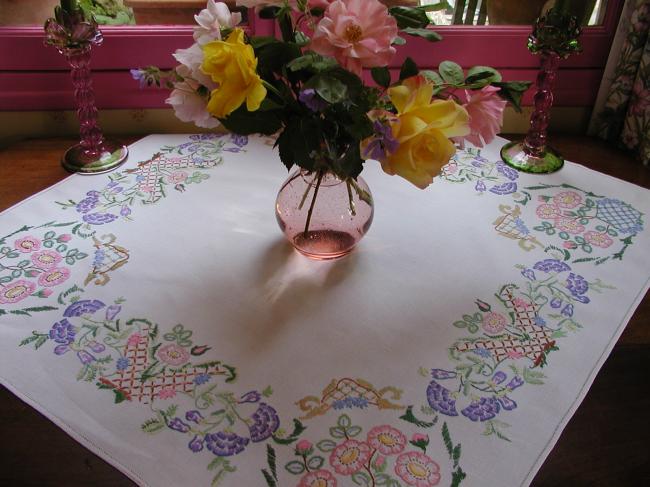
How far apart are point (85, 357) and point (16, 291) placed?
0.62 ft

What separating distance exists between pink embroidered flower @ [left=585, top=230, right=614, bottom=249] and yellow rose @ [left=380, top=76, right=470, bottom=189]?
429 mm

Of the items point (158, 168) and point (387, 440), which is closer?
point (387, 440)

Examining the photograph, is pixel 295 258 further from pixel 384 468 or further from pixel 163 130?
pixel 163 130

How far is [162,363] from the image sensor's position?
0.80 meters

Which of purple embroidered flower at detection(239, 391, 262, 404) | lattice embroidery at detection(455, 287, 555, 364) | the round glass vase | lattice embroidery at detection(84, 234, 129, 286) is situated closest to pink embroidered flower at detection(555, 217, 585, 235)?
lattice embroidery at detection(455, 287, 555, 364)

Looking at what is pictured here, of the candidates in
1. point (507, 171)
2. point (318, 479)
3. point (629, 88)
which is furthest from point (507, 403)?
point (629, 88)

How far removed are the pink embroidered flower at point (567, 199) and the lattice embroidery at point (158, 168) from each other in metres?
0.64

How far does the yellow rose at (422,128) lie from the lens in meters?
0.71

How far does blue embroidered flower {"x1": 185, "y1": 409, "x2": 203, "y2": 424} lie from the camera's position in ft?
2.40

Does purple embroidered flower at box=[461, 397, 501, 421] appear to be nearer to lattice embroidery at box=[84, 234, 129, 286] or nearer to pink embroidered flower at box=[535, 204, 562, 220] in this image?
pink embroidered flower at box=[535, 204, 562, 220]

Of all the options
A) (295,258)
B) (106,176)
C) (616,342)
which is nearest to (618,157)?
(616,342)

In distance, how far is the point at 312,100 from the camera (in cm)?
Answer: 70

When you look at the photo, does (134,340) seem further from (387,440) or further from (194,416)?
(387,440)

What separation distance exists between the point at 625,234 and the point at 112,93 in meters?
1.03
